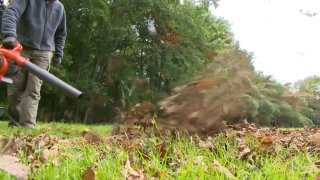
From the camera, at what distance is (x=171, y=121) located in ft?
10.0

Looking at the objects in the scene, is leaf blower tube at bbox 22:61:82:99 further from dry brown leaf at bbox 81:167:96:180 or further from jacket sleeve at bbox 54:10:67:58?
jacket sleeve at bbox 54:10:67:58

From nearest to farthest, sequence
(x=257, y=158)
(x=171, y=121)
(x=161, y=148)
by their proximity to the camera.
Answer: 1. (x=257, y=158)
2. (x=161, y=148)
3. (x=171, y=121)

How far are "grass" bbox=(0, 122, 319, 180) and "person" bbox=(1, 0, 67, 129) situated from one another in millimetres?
2706

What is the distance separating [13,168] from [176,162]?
30.1 inches

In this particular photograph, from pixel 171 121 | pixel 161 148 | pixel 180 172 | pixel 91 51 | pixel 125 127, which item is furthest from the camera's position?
pixel 91 51

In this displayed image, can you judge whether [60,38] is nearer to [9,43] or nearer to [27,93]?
[27,93]

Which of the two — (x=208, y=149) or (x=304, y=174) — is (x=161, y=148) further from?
(x=304, y=174)

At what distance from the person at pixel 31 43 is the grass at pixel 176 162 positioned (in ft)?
8.88

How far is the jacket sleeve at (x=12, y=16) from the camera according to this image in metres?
4.57

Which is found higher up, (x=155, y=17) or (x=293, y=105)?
(x=155, y=17)

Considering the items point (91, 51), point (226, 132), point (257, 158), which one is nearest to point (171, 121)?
point (226, 132)

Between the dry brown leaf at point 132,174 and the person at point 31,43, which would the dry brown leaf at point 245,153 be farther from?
the person at point 31,43

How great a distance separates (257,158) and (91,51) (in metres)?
21.0

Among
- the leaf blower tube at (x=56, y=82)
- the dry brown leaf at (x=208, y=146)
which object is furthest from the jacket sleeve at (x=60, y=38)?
the leaf blower tube at (x=56, y=82)
